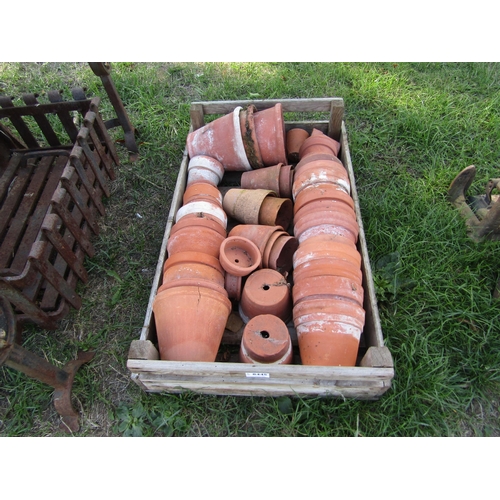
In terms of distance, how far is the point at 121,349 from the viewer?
7.96 feet

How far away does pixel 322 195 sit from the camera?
2.27m

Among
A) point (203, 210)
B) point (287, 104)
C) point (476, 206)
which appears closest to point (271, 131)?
point (287, 104)

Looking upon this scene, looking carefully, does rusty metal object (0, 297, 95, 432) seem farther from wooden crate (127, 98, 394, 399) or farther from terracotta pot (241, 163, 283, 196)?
terracotta pot (241, 163, 283, 196)

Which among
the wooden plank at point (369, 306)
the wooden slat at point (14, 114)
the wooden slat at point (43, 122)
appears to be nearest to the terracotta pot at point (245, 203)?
the wooden plank at point (369, 306)

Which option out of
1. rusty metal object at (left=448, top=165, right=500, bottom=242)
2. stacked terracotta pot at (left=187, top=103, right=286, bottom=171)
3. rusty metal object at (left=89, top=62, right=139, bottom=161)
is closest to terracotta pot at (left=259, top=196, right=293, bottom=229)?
stacked terracotta pot at (left=187, top=103, right=286, bottom=171)

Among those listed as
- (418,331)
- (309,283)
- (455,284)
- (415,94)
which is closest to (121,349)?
(309,283)

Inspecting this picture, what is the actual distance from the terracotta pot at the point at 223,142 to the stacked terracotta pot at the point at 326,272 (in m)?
0.52

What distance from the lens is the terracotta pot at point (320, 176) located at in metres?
2.37

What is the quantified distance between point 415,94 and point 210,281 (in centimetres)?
296

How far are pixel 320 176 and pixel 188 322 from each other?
1.16m

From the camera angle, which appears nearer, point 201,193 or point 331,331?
point 331,331

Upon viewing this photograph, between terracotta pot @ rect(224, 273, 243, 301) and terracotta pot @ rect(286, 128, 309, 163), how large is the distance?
110 cm

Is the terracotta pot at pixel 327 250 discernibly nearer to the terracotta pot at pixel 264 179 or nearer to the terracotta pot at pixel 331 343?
the terracotta pot at pixel 331 343

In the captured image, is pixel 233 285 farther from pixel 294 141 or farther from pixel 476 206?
pixel 476 206
